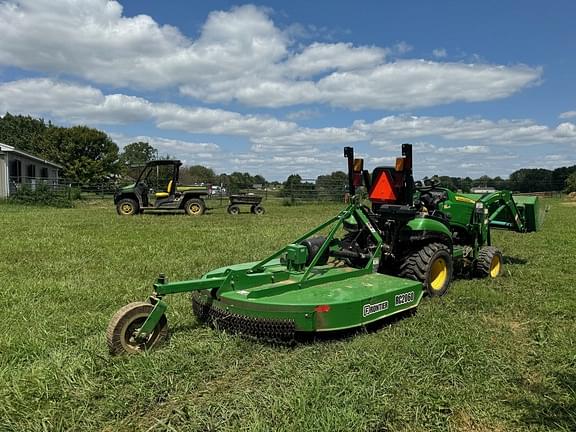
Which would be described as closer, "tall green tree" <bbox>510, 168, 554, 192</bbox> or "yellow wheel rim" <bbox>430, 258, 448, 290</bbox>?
"yellow wheel rim" <bbox>430, 258, 448, 290</bbox>

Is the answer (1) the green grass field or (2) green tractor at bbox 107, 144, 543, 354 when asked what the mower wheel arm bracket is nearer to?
(2) green tractor at bbox 107, 144, 543, 354

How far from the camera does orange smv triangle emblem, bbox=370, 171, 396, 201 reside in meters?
5.46

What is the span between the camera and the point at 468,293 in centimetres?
570

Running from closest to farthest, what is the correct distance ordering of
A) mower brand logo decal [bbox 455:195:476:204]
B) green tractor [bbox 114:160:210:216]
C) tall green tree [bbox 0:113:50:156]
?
mower brand logo decal [bbox 455:195:476:204] → green tractor [bbox 114:160:210:216] → tall green tree [bbox 0:113:50:156]

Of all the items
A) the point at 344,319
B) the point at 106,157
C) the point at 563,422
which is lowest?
the point at 563,422

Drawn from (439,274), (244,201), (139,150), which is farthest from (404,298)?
(139,150)

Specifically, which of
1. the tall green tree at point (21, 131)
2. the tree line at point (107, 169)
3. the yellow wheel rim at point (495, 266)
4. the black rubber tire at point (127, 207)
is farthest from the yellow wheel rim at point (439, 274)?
the tall green tree at point (21, 131)

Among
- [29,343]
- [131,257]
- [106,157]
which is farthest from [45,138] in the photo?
[29,343]

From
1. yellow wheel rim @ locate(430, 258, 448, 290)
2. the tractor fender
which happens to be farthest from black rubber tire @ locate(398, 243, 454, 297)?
the tractor fender

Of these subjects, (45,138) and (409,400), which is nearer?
(409,400)

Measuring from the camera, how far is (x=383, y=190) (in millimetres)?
5527

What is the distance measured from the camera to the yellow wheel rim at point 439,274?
5.51 meters

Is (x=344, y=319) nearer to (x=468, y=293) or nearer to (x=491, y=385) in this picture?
(x=491, y=385)

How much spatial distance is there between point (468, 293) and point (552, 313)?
92 centimetres
